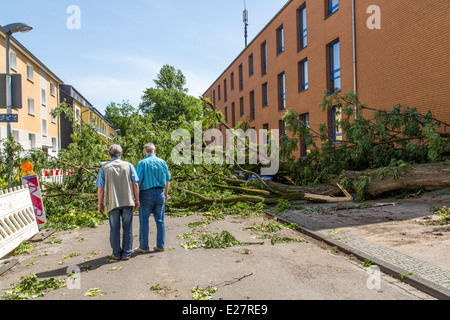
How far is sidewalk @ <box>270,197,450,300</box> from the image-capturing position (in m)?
3.60

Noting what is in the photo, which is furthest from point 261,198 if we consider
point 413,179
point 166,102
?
point 166,102

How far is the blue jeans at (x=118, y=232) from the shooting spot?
4.91 metres

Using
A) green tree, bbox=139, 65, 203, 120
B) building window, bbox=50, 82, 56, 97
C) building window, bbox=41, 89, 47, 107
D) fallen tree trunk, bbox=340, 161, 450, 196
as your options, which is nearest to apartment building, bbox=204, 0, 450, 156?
fallen tree trunk, bbox=340, 161, 450, 196

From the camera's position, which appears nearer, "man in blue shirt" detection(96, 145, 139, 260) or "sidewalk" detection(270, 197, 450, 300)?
"sidewalk" detection(270, 197, 450, 300)

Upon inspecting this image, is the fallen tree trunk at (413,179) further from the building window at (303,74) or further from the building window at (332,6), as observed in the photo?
the building window at (303,74)

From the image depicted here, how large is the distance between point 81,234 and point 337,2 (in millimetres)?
15842

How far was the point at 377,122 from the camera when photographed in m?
9.83

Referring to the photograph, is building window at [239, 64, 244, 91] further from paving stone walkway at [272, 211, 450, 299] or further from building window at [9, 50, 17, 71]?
paving stone walkway at [272, 211, 450, 299]

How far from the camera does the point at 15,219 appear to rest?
19.8 ft

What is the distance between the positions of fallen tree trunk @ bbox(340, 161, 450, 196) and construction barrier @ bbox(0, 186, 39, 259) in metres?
8.24

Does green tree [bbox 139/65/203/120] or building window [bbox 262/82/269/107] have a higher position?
green tree [bbox 139/65/203/120]

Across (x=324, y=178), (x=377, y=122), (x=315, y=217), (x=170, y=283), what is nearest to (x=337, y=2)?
(x=377, y=122)

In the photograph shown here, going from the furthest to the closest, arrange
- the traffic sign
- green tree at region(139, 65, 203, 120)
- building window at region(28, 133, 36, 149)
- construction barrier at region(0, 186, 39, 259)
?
green tree at region(139, 65, 203, 120), building window at region(28, 133, 36, 149), the traffic sign, construction barrier at region(0, 186, 39, 259)

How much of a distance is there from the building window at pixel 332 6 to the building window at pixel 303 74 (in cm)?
311
